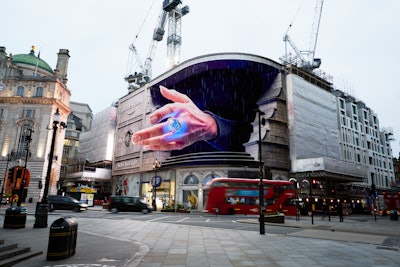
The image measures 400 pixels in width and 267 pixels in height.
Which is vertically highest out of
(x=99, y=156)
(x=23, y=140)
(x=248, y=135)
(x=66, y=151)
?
(x=66, y=151)

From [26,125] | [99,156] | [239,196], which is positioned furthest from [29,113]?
[239,196]

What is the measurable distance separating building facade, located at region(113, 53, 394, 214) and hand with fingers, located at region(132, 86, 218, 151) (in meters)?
1.76

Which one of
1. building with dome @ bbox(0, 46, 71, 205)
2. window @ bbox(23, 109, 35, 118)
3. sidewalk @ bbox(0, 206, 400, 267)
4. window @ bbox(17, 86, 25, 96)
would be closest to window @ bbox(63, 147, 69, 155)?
building with dome @ bbox(0, 46, 71, 205)

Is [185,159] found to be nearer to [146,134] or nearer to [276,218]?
[146,134]

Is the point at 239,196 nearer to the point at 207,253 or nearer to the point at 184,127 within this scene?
the point at 184,127

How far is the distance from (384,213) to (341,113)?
84.8 ft

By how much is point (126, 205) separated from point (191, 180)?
17.5 meters

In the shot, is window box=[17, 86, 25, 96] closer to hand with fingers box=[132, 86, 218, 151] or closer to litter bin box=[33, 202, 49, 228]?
hand with fingers box=[132, 86, 218, 151]

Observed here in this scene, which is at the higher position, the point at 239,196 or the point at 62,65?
the point at 62,65

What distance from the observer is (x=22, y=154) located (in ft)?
182

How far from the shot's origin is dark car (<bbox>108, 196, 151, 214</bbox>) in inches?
1300

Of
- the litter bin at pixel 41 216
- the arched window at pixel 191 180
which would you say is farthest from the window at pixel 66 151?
the litter bin at pixel 41 216

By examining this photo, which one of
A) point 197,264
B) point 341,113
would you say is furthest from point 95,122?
point 197,264

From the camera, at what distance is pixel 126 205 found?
33125 mm
